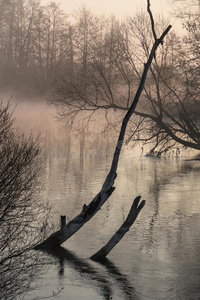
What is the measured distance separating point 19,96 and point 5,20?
12198 mm

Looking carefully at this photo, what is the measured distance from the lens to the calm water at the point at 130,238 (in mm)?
14586

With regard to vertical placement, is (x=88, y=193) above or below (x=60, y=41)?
below

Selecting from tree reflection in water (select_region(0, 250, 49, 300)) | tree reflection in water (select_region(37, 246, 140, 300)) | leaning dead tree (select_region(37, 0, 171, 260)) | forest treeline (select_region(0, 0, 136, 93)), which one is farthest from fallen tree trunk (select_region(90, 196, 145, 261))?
forest treeline (select_region(0, 0, 136, 93))

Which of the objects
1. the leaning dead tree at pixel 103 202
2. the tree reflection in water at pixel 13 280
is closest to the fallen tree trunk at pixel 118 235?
the leaning dead tree at pixel 103 202

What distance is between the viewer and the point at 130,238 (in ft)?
63.6

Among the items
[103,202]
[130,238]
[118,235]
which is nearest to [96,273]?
[118,235]

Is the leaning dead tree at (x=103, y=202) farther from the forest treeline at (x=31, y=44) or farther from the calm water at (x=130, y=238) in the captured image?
the forest treeline at (x=31, y=44)

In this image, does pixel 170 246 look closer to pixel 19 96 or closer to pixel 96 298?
pixel 96 298

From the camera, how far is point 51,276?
50.8 ft

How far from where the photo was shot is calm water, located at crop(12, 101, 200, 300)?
14.6 m

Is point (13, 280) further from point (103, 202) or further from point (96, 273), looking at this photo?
point (103, 202)

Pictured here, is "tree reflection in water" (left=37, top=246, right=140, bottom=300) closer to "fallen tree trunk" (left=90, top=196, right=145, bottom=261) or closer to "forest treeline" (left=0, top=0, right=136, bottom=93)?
"fallen tree trunk" (left=90, top=196, right=145, bottom=261)

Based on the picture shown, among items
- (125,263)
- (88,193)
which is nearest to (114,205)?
(88,193)

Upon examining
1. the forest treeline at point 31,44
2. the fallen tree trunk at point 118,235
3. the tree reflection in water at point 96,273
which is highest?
the forest treeline at point 31,44
